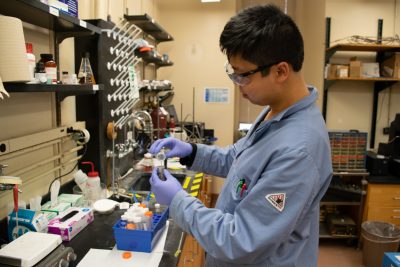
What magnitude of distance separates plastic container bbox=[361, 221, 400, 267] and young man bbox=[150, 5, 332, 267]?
225 cm

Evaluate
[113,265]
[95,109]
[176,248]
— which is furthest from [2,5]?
[176,248]

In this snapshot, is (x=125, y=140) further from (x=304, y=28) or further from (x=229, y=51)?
(x=304, y=28)

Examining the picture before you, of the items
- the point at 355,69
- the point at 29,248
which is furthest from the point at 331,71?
the point at 29,248

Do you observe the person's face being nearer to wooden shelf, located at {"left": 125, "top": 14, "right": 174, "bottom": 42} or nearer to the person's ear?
the person's ear

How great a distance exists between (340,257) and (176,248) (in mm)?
2561

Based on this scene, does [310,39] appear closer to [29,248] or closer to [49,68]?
[49,68]

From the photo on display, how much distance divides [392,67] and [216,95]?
6.85 feet

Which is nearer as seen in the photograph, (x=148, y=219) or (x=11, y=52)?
(x=11, y=52)

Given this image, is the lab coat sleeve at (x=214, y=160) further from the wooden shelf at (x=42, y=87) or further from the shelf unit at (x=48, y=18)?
the shelf unit at (x=48, y=18)

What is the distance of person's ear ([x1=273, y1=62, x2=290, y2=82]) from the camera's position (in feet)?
3.17

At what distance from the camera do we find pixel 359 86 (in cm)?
402

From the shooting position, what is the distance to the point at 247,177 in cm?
104

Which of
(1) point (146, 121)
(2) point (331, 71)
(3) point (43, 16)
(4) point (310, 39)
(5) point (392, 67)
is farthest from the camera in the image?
(4) point (310, 39)

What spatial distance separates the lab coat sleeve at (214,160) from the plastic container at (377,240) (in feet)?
7.23
